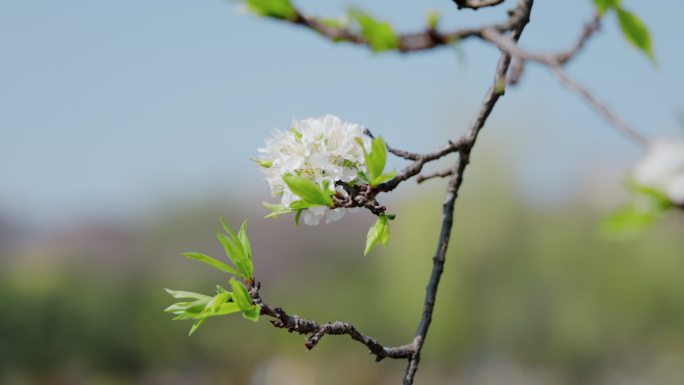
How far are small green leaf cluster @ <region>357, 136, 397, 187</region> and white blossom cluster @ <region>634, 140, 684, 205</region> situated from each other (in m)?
0.37

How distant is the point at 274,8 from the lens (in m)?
0.82

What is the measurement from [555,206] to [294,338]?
7.03 metres

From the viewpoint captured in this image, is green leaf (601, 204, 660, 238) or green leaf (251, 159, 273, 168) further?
green leaf (251, 159, 273, 168)

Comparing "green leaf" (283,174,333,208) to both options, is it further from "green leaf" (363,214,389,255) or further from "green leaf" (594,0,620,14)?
"green leaf" (594,0,620,14)

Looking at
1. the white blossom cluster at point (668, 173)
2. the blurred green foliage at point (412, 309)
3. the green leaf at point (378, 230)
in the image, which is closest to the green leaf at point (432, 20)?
the white blossom cluster at point (668, 173)

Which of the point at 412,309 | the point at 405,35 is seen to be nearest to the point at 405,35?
the point at 405,35

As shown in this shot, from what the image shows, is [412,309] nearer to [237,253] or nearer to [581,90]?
[237,253]

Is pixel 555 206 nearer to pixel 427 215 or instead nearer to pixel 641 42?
pixel 427 215

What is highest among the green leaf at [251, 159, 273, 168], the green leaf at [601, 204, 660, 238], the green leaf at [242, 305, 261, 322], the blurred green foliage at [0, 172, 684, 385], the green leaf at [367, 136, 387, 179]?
the green leaf at [601, 204, 660, 238]

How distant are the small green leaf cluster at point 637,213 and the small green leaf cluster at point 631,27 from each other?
0.51ft

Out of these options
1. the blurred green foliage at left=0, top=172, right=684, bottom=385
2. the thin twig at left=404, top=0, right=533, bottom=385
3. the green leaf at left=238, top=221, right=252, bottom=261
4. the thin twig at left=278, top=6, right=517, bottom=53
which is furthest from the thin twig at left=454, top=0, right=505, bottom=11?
the blurred green foliage at left=0, top=172, right=684, bottom=385

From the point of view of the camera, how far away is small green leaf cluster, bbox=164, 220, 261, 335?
1.18m

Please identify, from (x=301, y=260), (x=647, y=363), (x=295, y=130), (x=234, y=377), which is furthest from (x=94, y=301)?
(x=295, y=130)

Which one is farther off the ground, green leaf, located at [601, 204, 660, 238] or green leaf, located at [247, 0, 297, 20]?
green leaf, located at [247, 0, 297, 20]
